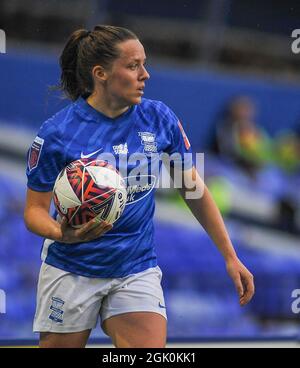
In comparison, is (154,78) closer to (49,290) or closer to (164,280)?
(164,280)

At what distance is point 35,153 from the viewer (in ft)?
12.8

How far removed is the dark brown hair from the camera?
3916 mm

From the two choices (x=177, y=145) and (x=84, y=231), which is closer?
(x=84, y=231)

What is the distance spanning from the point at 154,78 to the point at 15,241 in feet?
6.01

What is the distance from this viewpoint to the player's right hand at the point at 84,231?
367 centimetres

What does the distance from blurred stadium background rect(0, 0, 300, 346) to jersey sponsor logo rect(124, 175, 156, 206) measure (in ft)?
12.0

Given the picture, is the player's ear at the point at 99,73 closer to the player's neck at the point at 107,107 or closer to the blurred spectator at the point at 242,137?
the player's neck at the point at 107,107

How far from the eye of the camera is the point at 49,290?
4.00 metres

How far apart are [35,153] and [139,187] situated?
45cm

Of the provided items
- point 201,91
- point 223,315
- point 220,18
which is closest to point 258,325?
point 223,315

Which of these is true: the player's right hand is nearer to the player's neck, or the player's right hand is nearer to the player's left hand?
the player's neck

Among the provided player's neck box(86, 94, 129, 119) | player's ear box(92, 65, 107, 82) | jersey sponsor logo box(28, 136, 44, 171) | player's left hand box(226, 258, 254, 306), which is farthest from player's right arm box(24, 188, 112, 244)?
player's left hand box(226, 258, 254, 306)

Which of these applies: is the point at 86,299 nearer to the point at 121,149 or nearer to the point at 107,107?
the point at 121,149

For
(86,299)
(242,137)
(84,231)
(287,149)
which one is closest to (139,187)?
(84,231)
